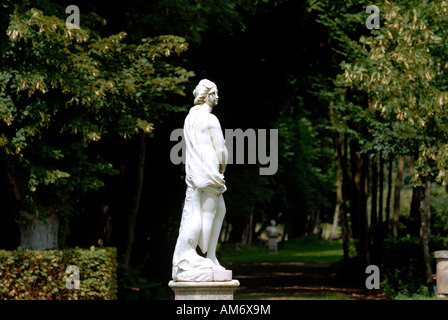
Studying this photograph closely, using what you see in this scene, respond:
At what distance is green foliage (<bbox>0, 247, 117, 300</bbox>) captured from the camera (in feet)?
47.9

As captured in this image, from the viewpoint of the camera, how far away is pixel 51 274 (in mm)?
14781

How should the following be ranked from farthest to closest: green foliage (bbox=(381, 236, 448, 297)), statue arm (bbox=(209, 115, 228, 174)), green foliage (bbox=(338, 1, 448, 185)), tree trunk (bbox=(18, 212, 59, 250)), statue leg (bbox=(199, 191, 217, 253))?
green foliage (bbox=(381, 236, 448, 297)) → tree trunk (bbox=(18, 212, 59, 250)) → green foliage (bbox=(338, 1, 448, 185)) → statue arm (bbox=(209, 115, 228, 174)) → statue leg (bbox=(199, 191, 217, 253))

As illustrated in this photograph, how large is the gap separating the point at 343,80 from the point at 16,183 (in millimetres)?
7725

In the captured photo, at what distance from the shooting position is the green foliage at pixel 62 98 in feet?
45.0

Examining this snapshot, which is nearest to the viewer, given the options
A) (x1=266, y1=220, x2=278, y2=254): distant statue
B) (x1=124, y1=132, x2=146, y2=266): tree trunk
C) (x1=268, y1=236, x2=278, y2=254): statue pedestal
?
(x1=124, y1=132, x2=146, y2=266): tree trunk

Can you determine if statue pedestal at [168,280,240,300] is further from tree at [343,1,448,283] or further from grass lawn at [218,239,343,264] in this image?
grass lawn at [218,239,343,264]

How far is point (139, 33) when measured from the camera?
1762cm

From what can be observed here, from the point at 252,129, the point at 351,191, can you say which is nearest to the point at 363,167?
the point at 351,191

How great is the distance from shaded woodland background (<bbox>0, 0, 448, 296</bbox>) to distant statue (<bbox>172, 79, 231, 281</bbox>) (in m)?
5.42

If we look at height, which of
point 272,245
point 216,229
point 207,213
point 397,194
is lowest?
point 272,245

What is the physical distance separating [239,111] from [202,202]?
1479 cm

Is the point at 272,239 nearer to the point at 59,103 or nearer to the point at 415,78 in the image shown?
the point at 415,78

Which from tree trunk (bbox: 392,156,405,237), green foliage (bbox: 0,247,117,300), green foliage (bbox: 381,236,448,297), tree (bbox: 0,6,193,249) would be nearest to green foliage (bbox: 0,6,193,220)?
tree (bbox: 0,6,193,249)

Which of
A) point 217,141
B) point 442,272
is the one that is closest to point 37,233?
point 217,141
